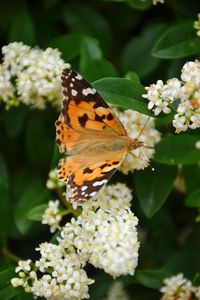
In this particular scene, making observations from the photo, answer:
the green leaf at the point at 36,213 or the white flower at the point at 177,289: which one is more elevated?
the green leaf at the point at 36,213

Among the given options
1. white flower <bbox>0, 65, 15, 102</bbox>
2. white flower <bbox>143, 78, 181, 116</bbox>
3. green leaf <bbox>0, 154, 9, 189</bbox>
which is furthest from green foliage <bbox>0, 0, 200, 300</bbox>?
white flower <bbox>0, 65, 15, 102</bbox>

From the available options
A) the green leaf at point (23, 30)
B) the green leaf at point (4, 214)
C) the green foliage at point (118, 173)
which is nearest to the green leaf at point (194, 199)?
the green foliage at point (118, 173)

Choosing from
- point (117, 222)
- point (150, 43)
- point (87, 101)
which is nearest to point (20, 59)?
point (87, 101)

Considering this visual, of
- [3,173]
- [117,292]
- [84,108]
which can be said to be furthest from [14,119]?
[117,292]

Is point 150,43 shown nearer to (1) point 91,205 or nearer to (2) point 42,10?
(2) point 42,10

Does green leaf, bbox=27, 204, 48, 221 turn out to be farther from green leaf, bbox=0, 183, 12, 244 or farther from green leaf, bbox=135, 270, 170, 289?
green leaf, bbox=135, 270, 170, 289

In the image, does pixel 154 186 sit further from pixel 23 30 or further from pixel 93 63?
pixel 23 30

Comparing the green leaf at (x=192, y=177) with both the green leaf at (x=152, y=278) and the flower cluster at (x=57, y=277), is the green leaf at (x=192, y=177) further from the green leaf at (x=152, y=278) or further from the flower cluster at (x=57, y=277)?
the flower cluster at (x=57, y=277)
